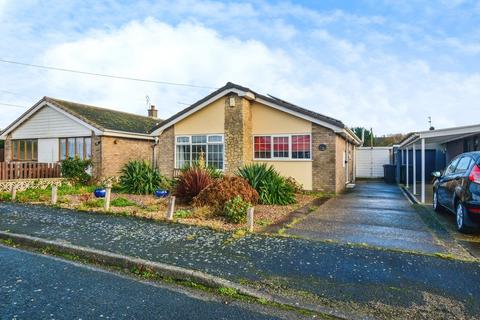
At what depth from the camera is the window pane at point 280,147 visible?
49.2 ft

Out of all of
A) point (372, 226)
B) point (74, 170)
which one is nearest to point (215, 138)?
point (74, 170)

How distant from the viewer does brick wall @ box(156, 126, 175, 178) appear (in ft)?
56.3

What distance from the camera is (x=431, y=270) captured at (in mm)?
4570

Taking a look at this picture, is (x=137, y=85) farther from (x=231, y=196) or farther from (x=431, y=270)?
(x=431, y=270)

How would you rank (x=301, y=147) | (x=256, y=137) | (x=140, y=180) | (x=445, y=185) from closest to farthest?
(x=445, y=185) < (x=140, y=180) < (x=301, y=147) < (x=256, y=137)

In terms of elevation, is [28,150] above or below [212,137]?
below

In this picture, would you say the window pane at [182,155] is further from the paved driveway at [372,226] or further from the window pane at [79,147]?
the paved driveway at [372,226]

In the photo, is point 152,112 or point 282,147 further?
point 152,112

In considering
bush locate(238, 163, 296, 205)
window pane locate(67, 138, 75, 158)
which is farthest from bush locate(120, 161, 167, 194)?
window pane locate(67, 138, 75, 158)

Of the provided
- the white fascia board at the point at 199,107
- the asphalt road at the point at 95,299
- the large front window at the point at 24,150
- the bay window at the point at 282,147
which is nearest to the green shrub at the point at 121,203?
the asphalt road at the point at 95,299

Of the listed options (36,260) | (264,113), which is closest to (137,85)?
(264,113)

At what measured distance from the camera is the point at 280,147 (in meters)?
15.2

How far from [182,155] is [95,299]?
1352 centimetres

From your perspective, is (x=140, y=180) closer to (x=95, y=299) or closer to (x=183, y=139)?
(x=183, y=139)
